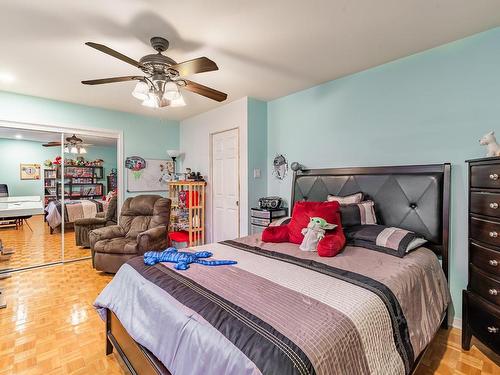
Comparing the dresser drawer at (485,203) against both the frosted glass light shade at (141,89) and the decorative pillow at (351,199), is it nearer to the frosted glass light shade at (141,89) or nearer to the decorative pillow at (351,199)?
the decorative pillow at (351,199)

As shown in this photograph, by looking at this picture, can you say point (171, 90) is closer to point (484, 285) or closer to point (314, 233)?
point (314, 233)

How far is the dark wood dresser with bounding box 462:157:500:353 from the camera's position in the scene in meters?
1.69

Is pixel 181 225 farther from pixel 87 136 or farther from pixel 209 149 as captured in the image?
pixel 87 136

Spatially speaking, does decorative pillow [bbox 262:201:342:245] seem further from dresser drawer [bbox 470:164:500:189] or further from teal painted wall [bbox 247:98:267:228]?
teal painted wall [bbox 247:98:267:228]

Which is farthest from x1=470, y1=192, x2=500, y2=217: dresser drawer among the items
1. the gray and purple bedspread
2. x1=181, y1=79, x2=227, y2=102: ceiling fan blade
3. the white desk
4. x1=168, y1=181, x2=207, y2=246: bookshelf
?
the white desk

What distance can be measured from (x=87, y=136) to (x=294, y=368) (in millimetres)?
4424

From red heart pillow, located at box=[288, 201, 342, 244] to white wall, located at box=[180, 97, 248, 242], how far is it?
133cm

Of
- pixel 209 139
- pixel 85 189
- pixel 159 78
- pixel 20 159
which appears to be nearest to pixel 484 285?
pixel 159 78

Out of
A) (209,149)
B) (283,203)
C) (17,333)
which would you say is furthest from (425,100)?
(17,333)

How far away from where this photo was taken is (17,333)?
213cm

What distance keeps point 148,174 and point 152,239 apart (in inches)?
69.3

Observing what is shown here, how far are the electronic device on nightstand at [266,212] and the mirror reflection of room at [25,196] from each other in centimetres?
274

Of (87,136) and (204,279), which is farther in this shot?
(87,136)

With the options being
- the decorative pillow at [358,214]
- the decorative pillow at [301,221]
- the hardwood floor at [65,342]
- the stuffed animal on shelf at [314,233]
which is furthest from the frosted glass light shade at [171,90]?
the hardwood floor at [65,342]
